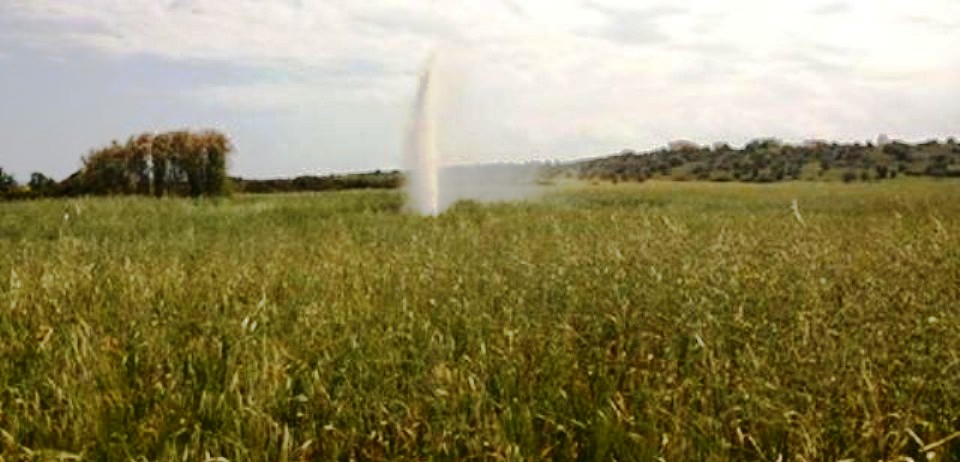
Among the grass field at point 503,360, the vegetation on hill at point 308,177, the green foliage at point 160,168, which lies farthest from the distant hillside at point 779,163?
the grass field at point 503,360

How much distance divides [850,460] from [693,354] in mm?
1267

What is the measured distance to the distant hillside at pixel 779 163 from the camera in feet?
153

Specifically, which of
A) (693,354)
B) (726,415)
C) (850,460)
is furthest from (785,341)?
(850,460)

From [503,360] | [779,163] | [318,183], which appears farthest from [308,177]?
[503,360]

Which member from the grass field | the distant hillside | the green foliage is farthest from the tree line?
the grass field

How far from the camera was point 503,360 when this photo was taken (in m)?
4.24

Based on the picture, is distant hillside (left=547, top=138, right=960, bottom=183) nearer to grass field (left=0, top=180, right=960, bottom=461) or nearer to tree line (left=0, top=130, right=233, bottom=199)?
tree line (left=0, top=130, right=233, bottom=199)

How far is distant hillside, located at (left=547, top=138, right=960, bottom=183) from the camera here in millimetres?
46562

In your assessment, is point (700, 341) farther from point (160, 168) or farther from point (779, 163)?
point (779, 163)

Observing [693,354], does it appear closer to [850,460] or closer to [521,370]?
[521,370]

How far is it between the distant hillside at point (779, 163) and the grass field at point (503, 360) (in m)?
39.5

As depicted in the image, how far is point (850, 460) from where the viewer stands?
119 inches

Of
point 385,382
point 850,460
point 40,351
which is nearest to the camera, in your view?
→ point 850,460

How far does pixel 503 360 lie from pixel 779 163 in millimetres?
53590
